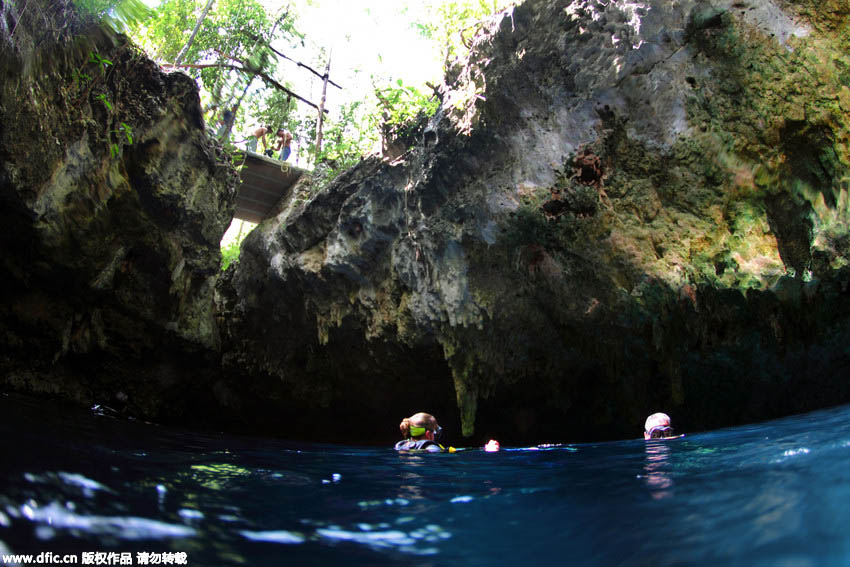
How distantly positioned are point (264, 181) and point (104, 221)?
456 cm

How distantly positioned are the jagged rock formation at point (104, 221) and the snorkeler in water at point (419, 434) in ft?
17.2

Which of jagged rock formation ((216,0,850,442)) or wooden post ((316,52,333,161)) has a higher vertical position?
wooden post ((316,52,333,161))

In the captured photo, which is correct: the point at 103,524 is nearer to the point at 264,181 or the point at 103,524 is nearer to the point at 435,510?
the point at 435,510

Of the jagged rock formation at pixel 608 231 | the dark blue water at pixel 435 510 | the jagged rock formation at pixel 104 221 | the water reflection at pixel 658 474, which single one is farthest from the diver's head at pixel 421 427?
the jagged rock formation at pixel 104 221

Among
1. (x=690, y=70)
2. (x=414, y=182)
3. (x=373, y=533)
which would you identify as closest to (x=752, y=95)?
(x=690, y=70)

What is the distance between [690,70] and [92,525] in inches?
324

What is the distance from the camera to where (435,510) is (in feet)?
10.3

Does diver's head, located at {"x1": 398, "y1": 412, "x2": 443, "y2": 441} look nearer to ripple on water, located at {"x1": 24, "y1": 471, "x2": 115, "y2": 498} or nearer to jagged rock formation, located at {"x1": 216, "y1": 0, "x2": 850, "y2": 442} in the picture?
jagged rock formation, located at {"x1": 216, "y1": 0, "x2": 850, "y2": 442}

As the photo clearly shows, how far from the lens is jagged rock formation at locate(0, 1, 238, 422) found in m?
6.95

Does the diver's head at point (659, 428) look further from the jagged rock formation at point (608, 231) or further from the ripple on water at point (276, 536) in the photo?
the ripple on water at point (276, 536)

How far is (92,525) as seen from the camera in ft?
7.38

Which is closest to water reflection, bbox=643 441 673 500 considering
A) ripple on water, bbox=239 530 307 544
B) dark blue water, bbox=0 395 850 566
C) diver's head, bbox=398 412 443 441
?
dark blue water, bbox=0 395 850 566

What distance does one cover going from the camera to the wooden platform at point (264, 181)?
11914mm

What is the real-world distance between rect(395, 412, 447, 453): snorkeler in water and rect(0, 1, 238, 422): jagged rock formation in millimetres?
5248
